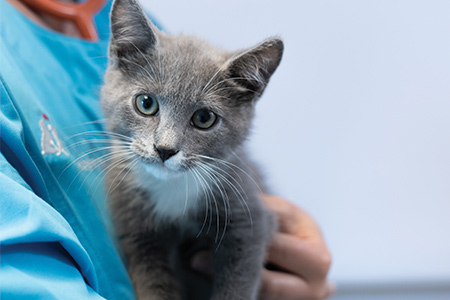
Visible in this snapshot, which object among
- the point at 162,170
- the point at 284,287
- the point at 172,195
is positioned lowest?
the point at 284,287

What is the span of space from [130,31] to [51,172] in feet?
1.22

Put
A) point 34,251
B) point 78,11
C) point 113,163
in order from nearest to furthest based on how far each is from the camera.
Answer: point 34,251 < point 113,163 < point 78,11

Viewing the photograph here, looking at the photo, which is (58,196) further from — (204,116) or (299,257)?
(299,257)

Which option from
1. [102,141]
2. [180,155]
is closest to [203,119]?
[180,155]

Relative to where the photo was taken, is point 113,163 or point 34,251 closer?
point 34,251

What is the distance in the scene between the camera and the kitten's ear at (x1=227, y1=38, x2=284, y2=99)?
0.97 metres

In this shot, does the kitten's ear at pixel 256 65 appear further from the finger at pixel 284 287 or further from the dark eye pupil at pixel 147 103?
the finger at pixel 284 287

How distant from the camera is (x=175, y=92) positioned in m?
0.96

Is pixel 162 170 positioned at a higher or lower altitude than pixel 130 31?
lower

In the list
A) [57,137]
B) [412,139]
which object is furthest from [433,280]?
[57,137]

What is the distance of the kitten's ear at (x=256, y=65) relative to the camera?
97cm

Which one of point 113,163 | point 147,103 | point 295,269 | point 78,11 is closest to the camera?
point 147,103

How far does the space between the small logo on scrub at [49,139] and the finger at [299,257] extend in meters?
0.60

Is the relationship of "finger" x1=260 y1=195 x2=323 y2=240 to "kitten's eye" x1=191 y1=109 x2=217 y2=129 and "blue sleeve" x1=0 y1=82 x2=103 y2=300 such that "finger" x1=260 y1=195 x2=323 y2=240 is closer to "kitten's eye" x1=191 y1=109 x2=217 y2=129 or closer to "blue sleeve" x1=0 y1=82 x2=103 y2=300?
"kitten's eye" x1=191 y1=109 x2=217 y2=129
